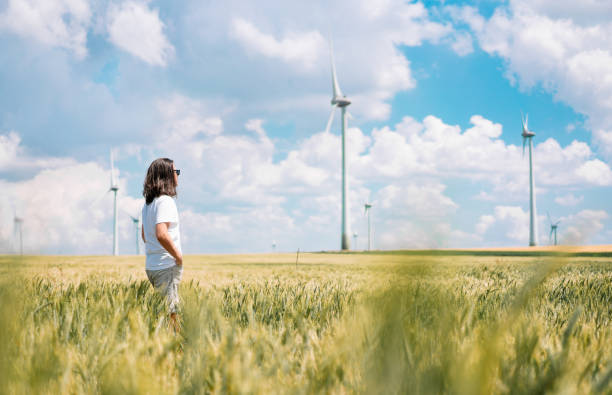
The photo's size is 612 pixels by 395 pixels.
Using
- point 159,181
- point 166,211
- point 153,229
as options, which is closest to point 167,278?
point 153,229

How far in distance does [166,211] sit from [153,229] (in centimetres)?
46

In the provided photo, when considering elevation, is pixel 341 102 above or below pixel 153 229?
above

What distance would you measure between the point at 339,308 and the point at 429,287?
3.38 m

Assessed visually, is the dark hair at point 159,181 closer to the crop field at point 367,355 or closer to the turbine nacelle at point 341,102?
the crop field at point 367,355

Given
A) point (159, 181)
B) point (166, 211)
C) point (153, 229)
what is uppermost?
point (159, 181)

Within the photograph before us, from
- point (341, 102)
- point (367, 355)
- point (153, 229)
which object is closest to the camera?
point (367, 355)

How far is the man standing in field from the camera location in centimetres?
591

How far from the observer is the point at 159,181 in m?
6.30

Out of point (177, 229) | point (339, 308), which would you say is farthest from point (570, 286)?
point (177, 229)

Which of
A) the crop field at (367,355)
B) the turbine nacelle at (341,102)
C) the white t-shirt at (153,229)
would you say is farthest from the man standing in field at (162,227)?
the turbine nacelle at (341,102)

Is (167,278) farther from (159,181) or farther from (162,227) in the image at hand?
(159,181)

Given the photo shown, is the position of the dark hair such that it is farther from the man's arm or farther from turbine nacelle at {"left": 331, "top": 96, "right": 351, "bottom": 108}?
turbine nacelle at {"left": 331, "top": 96, "right": 351, "bottom": 108}

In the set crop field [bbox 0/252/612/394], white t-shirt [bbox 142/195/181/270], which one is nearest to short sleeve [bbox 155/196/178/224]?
white t-shirt [bbox 142/195/181/270]

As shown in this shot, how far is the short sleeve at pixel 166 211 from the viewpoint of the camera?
19.4 ft
